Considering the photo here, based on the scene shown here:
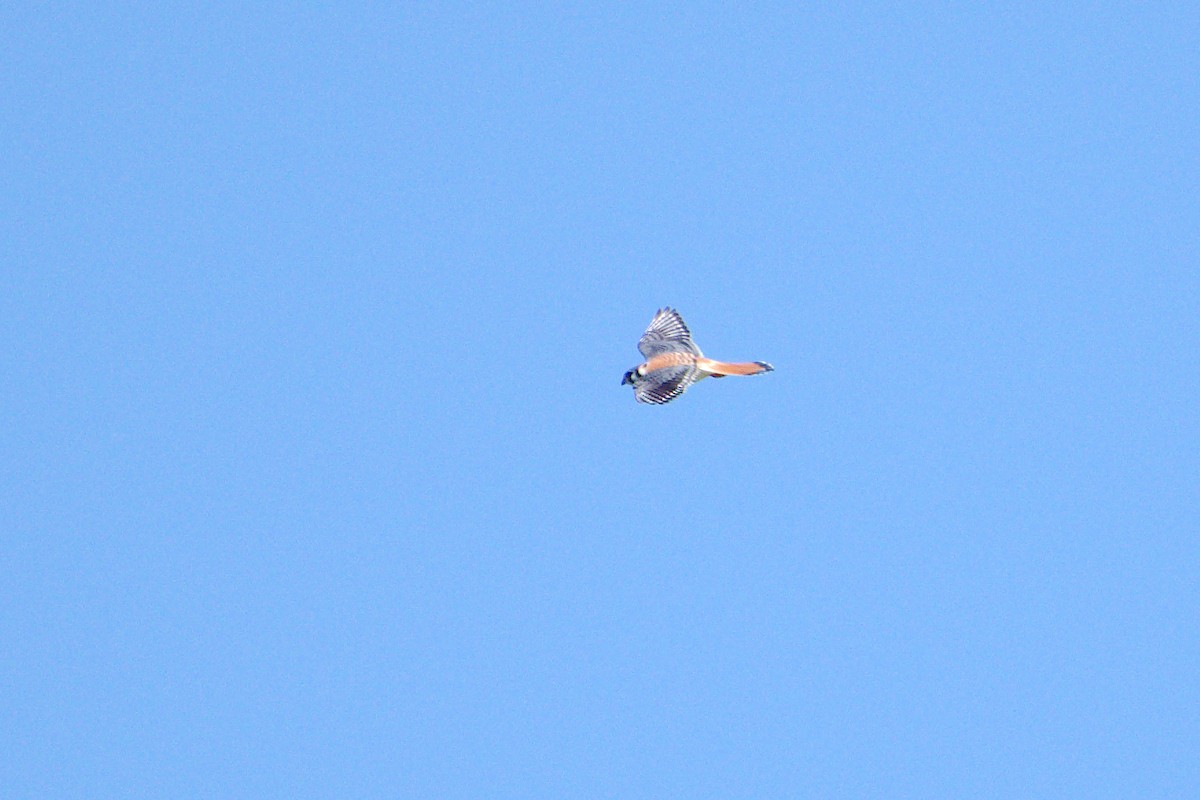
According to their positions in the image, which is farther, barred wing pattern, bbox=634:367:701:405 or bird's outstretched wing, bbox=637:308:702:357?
bird's outstretched wing, bbox=637:308:702:357

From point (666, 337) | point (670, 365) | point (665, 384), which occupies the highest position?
point (666, 337)

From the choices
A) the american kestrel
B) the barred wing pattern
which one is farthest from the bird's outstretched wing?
the barred wing pattern

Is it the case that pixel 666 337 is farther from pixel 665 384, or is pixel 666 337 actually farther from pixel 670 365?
pixel 665 384

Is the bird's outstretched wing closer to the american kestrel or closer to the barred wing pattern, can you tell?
the american kestrel

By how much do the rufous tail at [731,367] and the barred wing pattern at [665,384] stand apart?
258mm

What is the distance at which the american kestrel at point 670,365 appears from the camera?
2983cm

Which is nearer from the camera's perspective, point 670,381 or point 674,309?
point 670,381

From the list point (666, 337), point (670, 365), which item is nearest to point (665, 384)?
point (670, 365)

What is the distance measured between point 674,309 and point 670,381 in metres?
2.58

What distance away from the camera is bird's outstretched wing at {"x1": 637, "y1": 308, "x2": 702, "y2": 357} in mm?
31125

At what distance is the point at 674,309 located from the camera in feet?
106

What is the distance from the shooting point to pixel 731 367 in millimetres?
30688

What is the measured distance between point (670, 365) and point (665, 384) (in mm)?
557

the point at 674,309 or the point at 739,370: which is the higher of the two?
Answer: the point at 674,309
